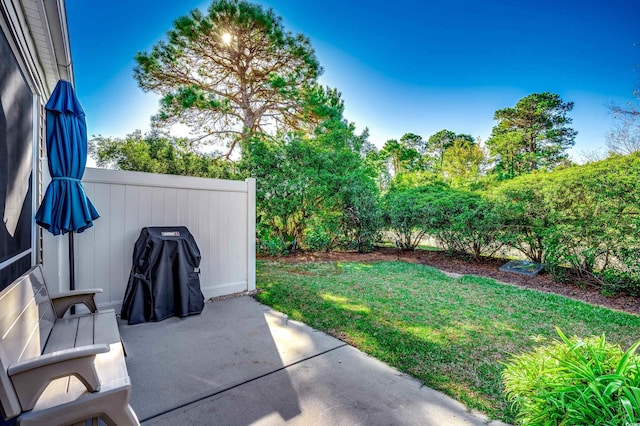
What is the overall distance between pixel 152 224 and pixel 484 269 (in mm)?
6290

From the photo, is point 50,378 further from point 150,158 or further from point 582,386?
point 150,158

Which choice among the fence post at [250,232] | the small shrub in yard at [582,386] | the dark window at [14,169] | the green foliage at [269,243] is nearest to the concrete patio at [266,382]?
the small shrub in yard at [582,386]

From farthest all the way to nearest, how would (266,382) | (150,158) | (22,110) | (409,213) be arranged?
(150,158)
(409,213)
(22,110)
(266,382)

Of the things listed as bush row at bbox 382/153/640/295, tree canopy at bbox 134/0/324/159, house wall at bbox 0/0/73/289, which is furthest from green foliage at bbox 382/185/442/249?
house wall at bbox 0/0/73/289

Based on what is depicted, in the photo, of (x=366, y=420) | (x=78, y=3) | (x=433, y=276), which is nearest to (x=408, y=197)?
(x=433, y=276)

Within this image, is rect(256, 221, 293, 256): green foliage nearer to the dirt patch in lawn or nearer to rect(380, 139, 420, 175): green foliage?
the dirt patch in lawn

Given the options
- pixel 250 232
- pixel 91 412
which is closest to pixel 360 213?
pixel 250 232

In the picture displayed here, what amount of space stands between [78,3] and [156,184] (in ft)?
A: 17.2

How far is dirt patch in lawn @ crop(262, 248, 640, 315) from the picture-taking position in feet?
13.8

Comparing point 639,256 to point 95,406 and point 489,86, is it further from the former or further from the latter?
point 489,86

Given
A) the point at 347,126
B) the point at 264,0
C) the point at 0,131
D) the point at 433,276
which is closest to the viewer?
the point at 0,131

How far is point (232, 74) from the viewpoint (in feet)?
33.2

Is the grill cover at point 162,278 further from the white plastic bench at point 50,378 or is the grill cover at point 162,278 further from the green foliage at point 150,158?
the green foliage at point 150,158

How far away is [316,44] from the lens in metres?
9.55
